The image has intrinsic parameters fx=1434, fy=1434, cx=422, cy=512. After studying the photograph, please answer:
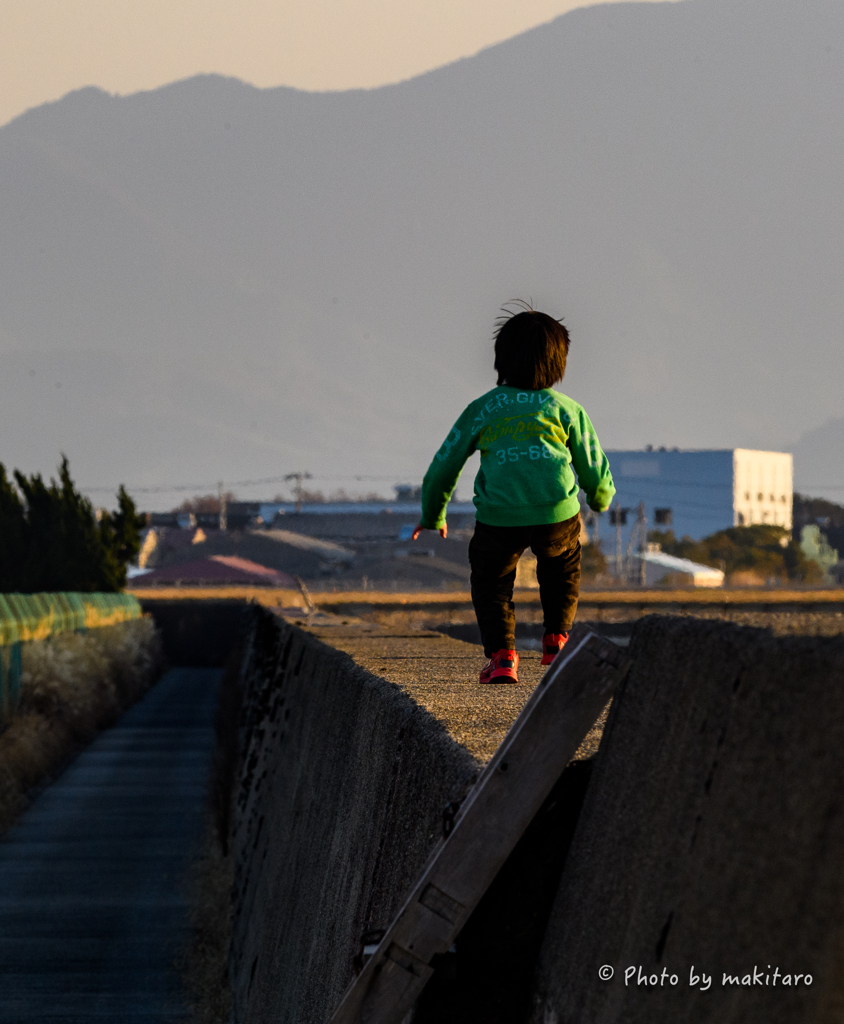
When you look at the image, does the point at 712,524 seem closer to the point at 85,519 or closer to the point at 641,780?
the point at 85,519

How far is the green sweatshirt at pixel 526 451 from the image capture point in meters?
4.74

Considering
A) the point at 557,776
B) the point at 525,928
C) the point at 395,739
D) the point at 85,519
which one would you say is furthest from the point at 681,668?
the point at 85,519

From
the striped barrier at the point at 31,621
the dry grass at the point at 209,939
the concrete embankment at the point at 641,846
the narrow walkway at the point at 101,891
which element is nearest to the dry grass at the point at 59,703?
the striped barrier at the point at 31,621

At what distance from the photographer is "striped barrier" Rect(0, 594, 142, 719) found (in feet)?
75.8

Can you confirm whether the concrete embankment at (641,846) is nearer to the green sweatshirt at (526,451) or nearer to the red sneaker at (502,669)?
the red sneaker at (502,669)

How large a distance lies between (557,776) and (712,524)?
16174 cm

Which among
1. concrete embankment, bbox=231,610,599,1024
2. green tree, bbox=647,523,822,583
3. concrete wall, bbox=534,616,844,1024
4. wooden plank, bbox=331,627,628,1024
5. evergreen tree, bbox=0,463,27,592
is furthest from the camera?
green tree, bbox=647,523,822,583

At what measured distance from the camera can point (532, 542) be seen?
192 inches

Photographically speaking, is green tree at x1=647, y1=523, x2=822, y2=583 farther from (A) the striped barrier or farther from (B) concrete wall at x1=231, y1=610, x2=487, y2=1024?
(B) concrete wall at x1=231, y1=610, x2=487, y2=1024

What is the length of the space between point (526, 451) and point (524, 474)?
78 millimetres

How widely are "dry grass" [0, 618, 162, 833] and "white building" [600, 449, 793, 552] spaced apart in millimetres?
120558

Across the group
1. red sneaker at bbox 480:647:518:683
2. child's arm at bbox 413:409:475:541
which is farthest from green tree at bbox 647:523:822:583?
red sneaker at bbox 480:647:518:683

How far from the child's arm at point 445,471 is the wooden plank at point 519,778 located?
2415mm

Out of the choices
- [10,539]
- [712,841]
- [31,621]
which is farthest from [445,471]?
[10,539]
